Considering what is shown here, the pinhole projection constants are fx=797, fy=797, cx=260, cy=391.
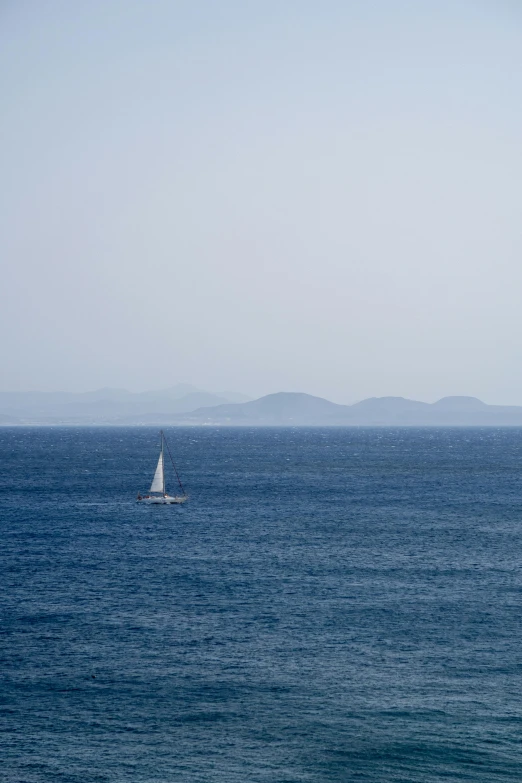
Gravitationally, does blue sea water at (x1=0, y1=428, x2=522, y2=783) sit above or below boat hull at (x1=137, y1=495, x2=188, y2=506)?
below

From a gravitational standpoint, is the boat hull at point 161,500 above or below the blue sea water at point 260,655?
above

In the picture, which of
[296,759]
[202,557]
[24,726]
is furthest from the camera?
[202,557]

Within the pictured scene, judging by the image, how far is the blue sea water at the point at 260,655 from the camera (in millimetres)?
47500

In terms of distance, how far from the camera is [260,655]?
6281cm

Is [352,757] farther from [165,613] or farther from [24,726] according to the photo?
[165,613]

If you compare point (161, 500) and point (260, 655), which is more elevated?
point (161, 500)

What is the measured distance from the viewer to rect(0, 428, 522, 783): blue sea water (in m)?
47.5

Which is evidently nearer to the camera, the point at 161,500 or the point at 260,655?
the point at 260,655

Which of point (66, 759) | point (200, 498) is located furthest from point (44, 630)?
point (200, 498)

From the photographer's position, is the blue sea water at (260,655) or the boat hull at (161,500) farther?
the boat hull at (161,500)

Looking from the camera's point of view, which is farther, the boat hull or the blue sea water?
the boat hull

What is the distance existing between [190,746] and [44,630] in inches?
958

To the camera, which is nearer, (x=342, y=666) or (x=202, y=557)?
(x=342, y=666)

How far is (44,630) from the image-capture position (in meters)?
68.3
